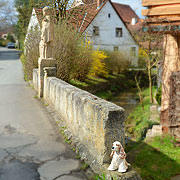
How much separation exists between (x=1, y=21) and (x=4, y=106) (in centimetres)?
4264

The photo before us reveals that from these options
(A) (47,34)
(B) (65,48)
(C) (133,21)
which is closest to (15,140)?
(A) (47,34)

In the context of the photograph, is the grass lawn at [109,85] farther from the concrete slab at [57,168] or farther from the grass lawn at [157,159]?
the concrete slab at [57,168]

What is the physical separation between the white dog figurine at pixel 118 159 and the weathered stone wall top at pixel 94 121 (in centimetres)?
30

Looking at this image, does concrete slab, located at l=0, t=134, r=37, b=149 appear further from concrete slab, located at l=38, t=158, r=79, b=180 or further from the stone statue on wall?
the stone statue on wall

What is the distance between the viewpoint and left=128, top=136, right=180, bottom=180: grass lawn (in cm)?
621

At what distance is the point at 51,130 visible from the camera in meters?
6.59

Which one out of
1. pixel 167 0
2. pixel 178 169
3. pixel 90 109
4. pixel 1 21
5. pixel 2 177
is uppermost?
pixel 1 21

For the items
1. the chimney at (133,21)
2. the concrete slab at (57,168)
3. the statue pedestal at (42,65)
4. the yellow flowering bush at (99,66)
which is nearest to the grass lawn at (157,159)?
the concrete slab at (57,168)

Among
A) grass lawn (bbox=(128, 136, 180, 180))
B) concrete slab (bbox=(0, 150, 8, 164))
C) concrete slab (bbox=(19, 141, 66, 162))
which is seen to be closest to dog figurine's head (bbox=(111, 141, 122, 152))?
concrete slab (bbox=(19, 141, 66, 162))

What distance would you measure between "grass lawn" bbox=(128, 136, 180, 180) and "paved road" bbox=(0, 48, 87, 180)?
2041mm

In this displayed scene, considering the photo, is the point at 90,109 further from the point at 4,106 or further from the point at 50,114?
the point at 4,106

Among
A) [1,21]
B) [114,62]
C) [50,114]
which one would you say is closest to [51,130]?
[50,114]

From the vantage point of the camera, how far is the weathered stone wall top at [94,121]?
3.98m

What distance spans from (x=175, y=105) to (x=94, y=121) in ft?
14.6
